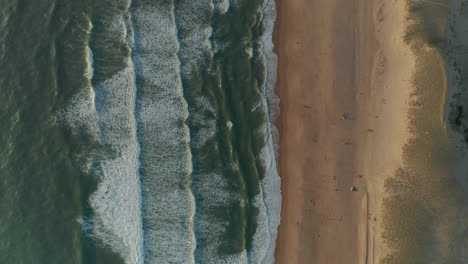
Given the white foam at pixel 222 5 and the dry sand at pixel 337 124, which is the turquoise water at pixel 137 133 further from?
the dry sand at pixel 337 124

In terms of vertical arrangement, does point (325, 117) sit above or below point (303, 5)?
below

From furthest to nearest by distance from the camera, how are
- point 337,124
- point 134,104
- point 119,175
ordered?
1. point 134,104
2. point 119,175
3. point 337,124

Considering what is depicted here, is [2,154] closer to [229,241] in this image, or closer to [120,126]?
[120,126]

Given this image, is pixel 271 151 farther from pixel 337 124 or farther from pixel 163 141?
pixel 163 141

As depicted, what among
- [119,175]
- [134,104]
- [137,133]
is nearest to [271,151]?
[137,133]

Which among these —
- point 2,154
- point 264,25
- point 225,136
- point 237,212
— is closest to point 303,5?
point 264,25

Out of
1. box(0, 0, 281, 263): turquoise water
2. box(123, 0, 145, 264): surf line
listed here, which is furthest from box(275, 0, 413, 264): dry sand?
box(123, 0, 145, 264): surf line

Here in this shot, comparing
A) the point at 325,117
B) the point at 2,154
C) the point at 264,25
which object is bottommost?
the point at 2,154
